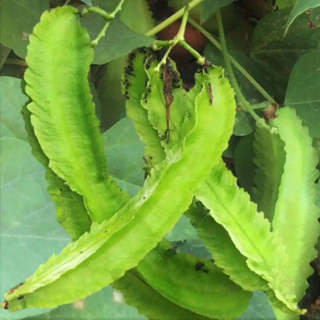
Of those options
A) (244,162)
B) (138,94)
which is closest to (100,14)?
(138,94)

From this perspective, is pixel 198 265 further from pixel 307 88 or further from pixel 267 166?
pixel 307 88

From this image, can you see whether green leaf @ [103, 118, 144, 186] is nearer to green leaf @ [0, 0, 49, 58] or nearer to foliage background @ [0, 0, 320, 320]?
foliage background @ [0, 0, 320, 320]

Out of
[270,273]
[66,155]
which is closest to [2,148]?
[66,155]

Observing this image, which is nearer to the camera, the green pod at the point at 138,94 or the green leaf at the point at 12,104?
the green pod at the point at 138,94

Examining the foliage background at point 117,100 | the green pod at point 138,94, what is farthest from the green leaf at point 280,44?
the green pod at point 138,94

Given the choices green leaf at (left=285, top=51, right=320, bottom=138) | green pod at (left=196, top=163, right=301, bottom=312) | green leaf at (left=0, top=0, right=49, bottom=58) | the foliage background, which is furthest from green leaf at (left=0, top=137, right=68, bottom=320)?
green leaf at (left=285, top=51, right=320, bottom=138)

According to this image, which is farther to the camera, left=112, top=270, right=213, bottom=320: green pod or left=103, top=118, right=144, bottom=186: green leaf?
left=103, top=118, right=144, bottom=186: green leaf

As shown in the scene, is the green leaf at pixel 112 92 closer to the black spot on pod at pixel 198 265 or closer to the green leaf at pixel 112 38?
the green leaf at pixel 112 38
